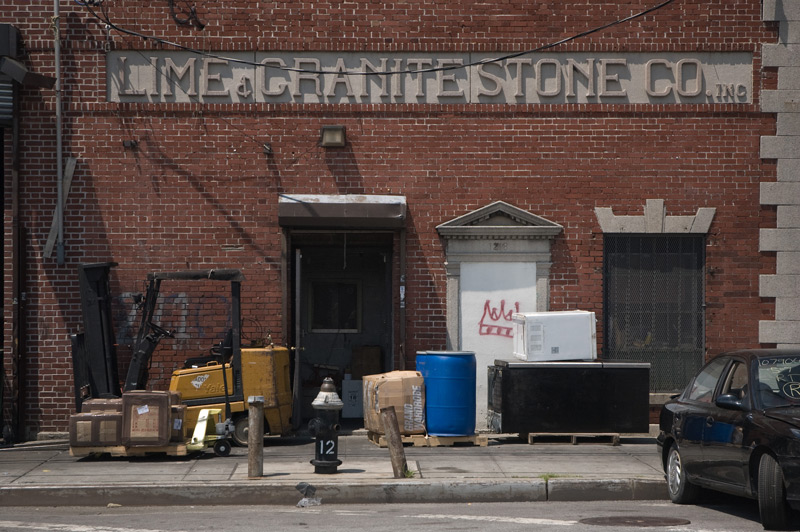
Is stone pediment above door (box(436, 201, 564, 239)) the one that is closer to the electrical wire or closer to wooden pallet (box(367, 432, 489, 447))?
the electrical wire

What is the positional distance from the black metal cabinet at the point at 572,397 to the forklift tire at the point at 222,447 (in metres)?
3.40

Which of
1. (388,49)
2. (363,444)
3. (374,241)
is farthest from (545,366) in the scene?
(388,49)

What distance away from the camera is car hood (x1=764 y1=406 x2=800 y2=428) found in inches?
314

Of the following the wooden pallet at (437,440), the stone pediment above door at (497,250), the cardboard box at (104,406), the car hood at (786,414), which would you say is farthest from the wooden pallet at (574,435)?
the cardboard box at (104,406)

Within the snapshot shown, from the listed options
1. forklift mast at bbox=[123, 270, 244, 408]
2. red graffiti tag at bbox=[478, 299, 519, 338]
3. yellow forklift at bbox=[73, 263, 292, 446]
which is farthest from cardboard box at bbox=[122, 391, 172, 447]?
red graffiti tag at bbox=[478, 299, 519, 338]

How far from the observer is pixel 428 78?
14.5 meters

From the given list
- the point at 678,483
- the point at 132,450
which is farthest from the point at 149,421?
the point at 678,483

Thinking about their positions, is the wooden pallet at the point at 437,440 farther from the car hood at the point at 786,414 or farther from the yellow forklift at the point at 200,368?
the car hood at the point at 786,414

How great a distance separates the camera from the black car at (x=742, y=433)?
793 cm

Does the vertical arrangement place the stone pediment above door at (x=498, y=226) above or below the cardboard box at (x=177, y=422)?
above

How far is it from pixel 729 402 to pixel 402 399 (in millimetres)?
5231

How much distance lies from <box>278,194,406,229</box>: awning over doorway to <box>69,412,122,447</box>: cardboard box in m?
3.65

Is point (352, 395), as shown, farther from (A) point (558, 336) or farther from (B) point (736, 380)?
(B) point (736, 380)

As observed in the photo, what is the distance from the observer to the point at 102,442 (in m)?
12.1
